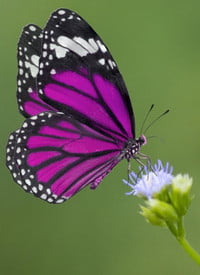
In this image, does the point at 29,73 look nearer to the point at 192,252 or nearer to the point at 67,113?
the point at 67,113

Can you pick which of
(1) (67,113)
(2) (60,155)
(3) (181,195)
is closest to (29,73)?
(1) (67,113)

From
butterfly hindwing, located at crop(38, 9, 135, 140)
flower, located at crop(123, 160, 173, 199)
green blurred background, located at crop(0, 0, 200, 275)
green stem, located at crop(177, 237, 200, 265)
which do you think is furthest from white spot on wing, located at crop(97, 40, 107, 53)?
green blurred background, located at crop(0, 0, 200, 275)

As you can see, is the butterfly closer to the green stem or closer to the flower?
the flower

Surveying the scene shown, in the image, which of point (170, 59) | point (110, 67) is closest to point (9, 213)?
point (170, 59)

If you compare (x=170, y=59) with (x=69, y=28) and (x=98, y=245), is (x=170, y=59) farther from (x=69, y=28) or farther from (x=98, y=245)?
(x=69, y=28)

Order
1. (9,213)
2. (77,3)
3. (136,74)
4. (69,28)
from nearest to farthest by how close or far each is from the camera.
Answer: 1. (69,28)
2. (9,213)
3. (136,74)
4. (77,3)

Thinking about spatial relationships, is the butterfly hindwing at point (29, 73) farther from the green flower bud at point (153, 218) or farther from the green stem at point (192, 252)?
the green stem at point (192, 252)
